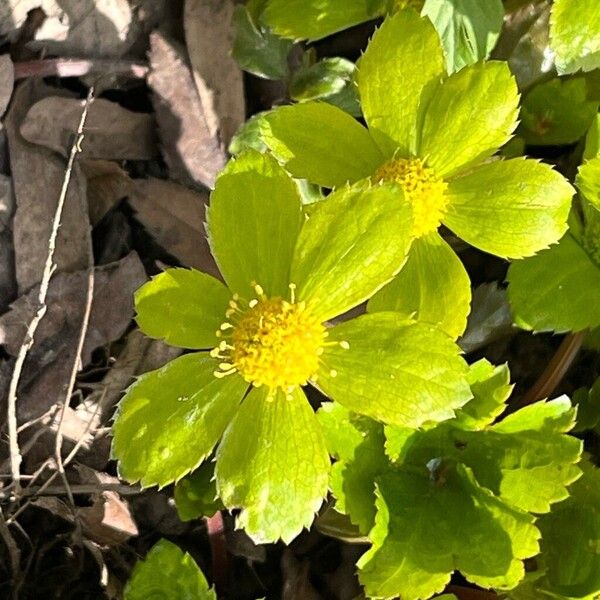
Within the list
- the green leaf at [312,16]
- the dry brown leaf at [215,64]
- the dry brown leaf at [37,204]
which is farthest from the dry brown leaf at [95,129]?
the green leaf at [312,16]

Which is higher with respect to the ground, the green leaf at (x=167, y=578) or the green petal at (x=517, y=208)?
the green petal at (x=517, y=208)

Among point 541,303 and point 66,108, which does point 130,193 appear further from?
point 541,303

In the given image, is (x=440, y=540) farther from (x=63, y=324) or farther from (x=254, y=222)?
(x=63, y=324)

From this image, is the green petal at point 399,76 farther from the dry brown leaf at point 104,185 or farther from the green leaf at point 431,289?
the dry brown leaf at point 104,185

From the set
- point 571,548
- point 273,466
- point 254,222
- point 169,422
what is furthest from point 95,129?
point 571,548

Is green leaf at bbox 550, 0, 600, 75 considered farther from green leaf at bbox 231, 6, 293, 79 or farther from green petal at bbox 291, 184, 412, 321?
→ green leaf at bbox 231, 6, 293, 79
